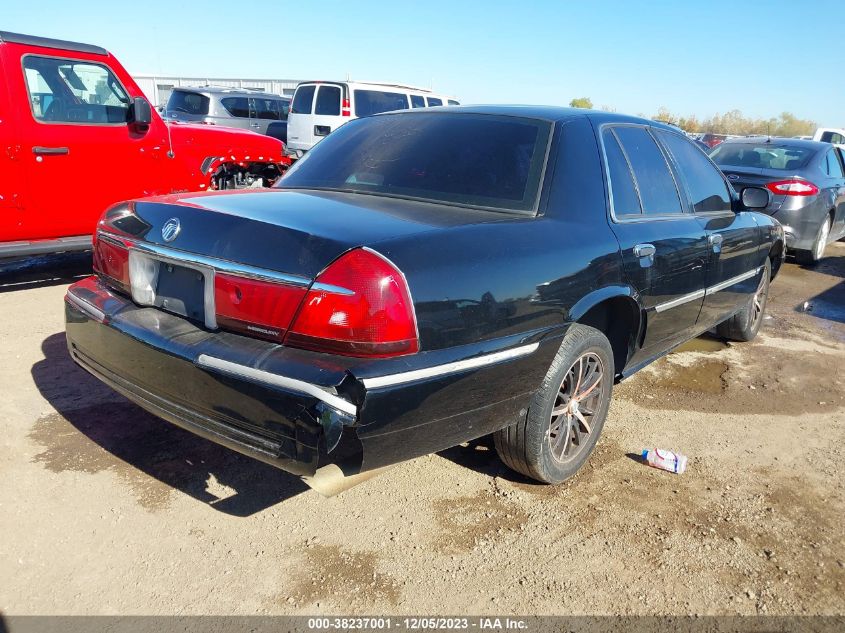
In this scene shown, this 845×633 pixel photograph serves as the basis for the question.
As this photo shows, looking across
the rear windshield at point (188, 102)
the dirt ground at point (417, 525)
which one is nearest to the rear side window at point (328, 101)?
the rear windshield at point (188, 102)

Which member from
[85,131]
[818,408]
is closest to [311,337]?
[818,408]

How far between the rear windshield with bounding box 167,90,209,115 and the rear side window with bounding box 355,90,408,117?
3455 millimetres

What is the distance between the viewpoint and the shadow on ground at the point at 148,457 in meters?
2.91

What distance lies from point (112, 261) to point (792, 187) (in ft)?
25.7

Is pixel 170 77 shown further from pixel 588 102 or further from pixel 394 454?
pixel 588 102

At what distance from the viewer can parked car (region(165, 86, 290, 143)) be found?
1455cm

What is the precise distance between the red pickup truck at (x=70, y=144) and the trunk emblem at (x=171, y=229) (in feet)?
11.7

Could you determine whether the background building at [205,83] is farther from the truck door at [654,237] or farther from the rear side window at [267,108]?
the truck door at [654,237]

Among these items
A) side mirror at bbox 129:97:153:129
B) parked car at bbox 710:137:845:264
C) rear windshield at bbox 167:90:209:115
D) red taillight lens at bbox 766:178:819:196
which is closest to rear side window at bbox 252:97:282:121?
rear windshield at bbox 167:90:209:115

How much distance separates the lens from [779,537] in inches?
110

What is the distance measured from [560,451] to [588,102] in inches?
2319

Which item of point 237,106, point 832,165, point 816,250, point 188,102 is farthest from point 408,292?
point 237,106

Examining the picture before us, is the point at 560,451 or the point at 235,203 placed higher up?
the point at 235,203

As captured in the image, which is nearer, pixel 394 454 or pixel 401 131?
pixel 394 454
